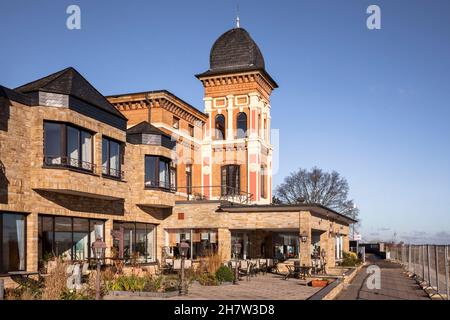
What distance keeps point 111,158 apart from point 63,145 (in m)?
4.42

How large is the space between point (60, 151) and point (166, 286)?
244 inches

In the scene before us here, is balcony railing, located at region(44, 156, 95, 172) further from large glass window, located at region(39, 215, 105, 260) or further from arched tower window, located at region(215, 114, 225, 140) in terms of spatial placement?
arched tower window, located at region(215, 114, 225, 140)

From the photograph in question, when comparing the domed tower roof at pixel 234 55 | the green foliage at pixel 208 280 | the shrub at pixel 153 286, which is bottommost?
the green foliage at pixel 208 280

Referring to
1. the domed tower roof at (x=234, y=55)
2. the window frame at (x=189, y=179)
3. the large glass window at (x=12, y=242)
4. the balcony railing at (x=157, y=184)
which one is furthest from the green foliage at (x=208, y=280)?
the domed tower roof at (x=234, y=55)

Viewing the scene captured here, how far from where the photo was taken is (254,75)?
38.3 m

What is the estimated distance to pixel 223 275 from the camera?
21656mm

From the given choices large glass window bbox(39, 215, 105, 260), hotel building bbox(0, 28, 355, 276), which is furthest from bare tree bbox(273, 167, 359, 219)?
large glass window bbox(39, 215, 105, 260)

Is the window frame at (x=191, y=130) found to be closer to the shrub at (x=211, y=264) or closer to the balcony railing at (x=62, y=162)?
the shrub at (x=211, y=264)

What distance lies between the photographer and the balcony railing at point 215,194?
3492 centimetres

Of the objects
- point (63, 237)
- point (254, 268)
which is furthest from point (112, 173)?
point (254, 268)

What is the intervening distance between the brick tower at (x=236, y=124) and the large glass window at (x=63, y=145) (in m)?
17.3

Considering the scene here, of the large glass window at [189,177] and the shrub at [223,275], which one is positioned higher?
the large glass window at [189,177]
